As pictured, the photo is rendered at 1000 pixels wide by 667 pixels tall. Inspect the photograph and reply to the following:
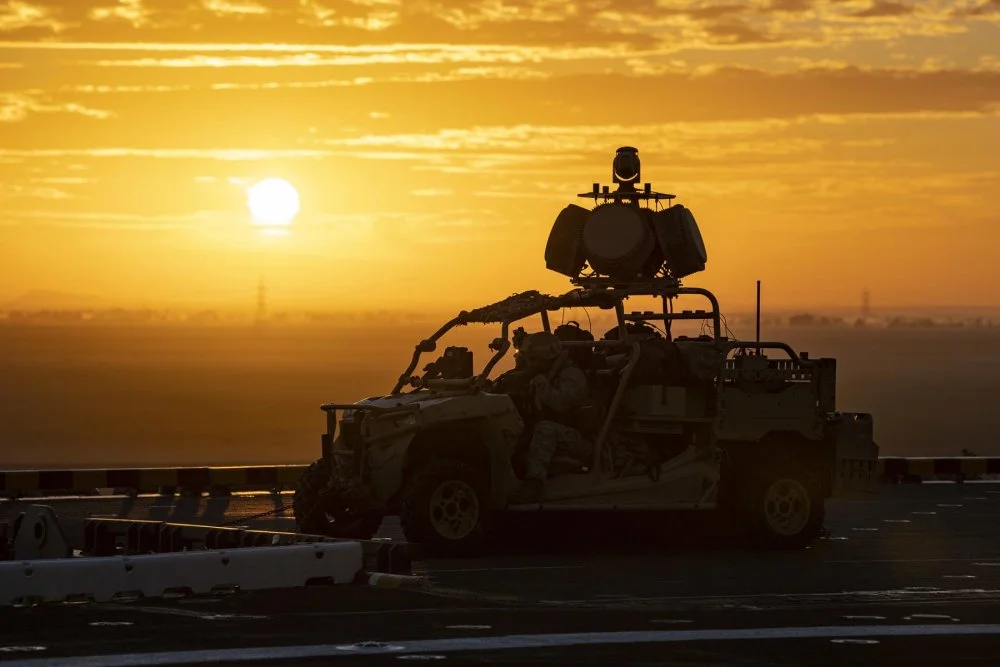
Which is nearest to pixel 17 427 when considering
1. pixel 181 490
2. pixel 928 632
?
pixel 181 490

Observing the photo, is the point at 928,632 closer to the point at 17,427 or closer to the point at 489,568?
the point at 489,568

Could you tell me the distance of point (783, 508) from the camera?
2172 centimetres

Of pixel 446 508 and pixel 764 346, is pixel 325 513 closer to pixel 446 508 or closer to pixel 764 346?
pixel 446 508

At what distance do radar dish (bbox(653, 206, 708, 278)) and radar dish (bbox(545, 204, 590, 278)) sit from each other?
0.88 metres

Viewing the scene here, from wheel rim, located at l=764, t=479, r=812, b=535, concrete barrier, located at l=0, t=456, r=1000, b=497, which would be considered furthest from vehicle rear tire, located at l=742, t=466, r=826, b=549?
concrete barrier, located at l=0, t=456, r=1000, b=497

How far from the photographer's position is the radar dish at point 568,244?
23641mm

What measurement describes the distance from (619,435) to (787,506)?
192 centimetres

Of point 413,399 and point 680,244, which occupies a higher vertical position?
point 680,244

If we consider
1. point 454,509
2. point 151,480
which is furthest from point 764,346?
point 151,480

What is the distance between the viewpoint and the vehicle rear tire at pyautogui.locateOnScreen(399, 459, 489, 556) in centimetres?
2005

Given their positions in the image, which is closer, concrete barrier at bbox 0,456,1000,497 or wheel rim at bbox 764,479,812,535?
wheel rim at bbox 764,479,812,535

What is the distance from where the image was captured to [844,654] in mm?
14102

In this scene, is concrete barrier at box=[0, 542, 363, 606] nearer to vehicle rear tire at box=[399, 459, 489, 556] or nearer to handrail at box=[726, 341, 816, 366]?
vehicle rear tire at box=[399, 459, 489, 556]

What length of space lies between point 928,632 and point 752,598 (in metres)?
2.28
